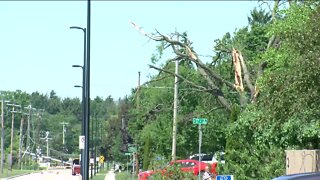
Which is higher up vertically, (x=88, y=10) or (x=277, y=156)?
(x=88, y=10)

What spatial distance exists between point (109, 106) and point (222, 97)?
5762 inches

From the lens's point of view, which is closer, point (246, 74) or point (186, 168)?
point (186, 168)

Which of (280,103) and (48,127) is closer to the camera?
(280,103)

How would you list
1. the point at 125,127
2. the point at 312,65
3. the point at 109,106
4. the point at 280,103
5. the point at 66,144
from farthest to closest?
1. the point at 109,106
2. the point at 66,144
3. the point at 125,127
4. the point at 280,103
5. the point at 312,65

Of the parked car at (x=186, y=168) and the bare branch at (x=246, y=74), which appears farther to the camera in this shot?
the bare branch at (x=246, y=74)

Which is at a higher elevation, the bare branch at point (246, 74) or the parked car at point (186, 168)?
the bare branch at point (246, 74)

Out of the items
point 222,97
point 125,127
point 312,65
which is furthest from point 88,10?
point 125,127

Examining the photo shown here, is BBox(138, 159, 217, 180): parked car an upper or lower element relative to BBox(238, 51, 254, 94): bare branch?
lower

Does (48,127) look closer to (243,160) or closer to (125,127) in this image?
(125,127)

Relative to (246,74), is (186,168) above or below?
below

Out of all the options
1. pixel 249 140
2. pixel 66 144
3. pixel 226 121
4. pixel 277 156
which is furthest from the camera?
pixel 66 144

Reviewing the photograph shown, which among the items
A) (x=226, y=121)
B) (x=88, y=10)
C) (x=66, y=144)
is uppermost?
(x=88, y=10)

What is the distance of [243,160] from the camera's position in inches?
1086

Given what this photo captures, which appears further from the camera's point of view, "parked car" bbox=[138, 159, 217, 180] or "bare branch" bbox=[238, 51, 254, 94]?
"bare branch" bbox=[238, 51, 254, 94]
